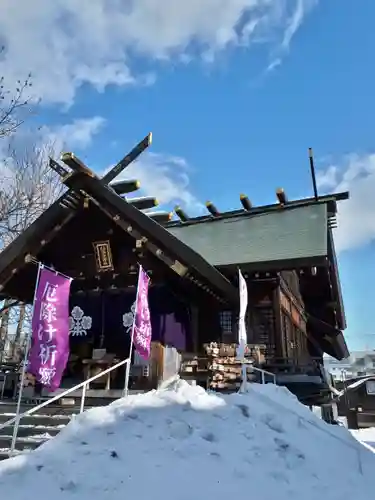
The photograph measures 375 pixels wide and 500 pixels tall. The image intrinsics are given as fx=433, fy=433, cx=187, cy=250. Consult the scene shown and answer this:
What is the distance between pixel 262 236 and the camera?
14.6m

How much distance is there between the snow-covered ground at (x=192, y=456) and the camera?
5.16 meters

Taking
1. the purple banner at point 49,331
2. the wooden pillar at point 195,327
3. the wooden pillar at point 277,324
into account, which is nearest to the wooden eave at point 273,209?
the wooden pillar at point 277,324

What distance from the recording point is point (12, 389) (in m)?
13.4

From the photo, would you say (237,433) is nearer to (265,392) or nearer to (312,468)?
(312,468)

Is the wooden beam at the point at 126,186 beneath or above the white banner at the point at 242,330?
above

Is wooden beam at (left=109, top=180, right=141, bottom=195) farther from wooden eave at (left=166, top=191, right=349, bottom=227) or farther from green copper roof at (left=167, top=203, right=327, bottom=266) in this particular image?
wooden eave at (left=166, top=191, right=349, bottom=227)

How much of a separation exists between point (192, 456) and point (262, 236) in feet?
31.4

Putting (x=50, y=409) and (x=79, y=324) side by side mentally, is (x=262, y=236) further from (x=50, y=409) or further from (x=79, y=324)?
(x=50, y=409)

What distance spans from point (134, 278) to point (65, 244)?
104 inches

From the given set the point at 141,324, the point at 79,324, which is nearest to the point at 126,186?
the point at 79,324

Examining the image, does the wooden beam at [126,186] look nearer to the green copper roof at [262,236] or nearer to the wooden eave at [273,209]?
the green copper roof at [262,236]

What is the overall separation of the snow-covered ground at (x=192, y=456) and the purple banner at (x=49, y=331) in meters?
1.76

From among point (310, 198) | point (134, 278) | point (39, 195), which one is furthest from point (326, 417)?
point (39, 195)

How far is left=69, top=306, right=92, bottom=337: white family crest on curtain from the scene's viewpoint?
43.3ft
